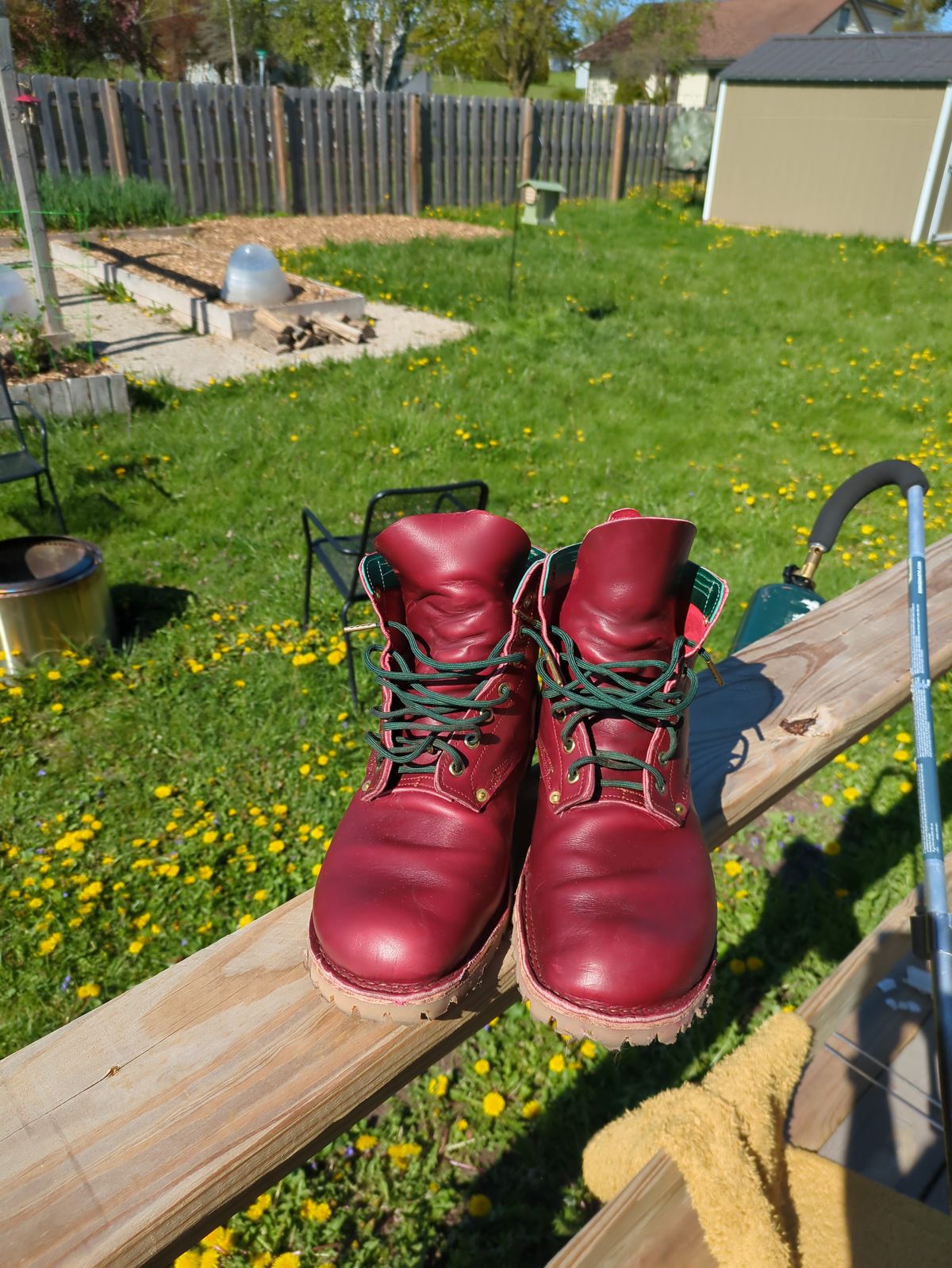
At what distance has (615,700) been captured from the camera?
1234 mm

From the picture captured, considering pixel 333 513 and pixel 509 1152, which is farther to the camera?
pixel 333 513

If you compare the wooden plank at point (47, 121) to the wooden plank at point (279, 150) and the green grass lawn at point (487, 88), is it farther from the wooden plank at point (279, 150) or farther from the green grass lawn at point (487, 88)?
the green grass lawn at point (487, 88)

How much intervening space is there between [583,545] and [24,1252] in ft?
3.36

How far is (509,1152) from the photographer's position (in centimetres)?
219

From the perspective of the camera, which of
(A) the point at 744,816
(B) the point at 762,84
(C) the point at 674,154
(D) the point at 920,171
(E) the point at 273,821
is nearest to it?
(A) the point at 744,816

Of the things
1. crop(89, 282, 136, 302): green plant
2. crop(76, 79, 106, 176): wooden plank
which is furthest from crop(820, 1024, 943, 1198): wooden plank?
crop(76, 79, 106, 176): wooden plank

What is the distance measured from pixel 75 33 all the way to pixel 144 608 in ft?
91.9

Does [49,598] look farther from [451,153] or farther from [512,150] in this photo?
[512,150]

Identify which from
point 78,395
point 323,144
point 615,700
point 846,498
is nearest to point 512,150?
point 323,144

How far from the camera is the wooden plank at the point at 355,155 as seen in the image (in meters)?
13.8

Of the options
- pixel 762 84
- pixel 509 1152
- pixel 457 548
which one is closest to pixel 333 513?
pixel 509 1152

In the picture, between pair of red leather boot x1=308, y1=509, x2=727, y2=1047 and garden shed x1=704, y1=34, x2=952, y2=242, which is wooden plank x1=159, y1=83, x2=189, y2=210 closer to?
garden shed x1=704, y1=34, x2=952, y2=242

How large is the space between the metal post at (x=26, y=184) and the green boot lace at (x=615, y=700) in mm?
6716

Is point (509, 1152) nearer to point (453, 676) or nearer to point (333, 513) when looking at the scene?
point (453, 676)
